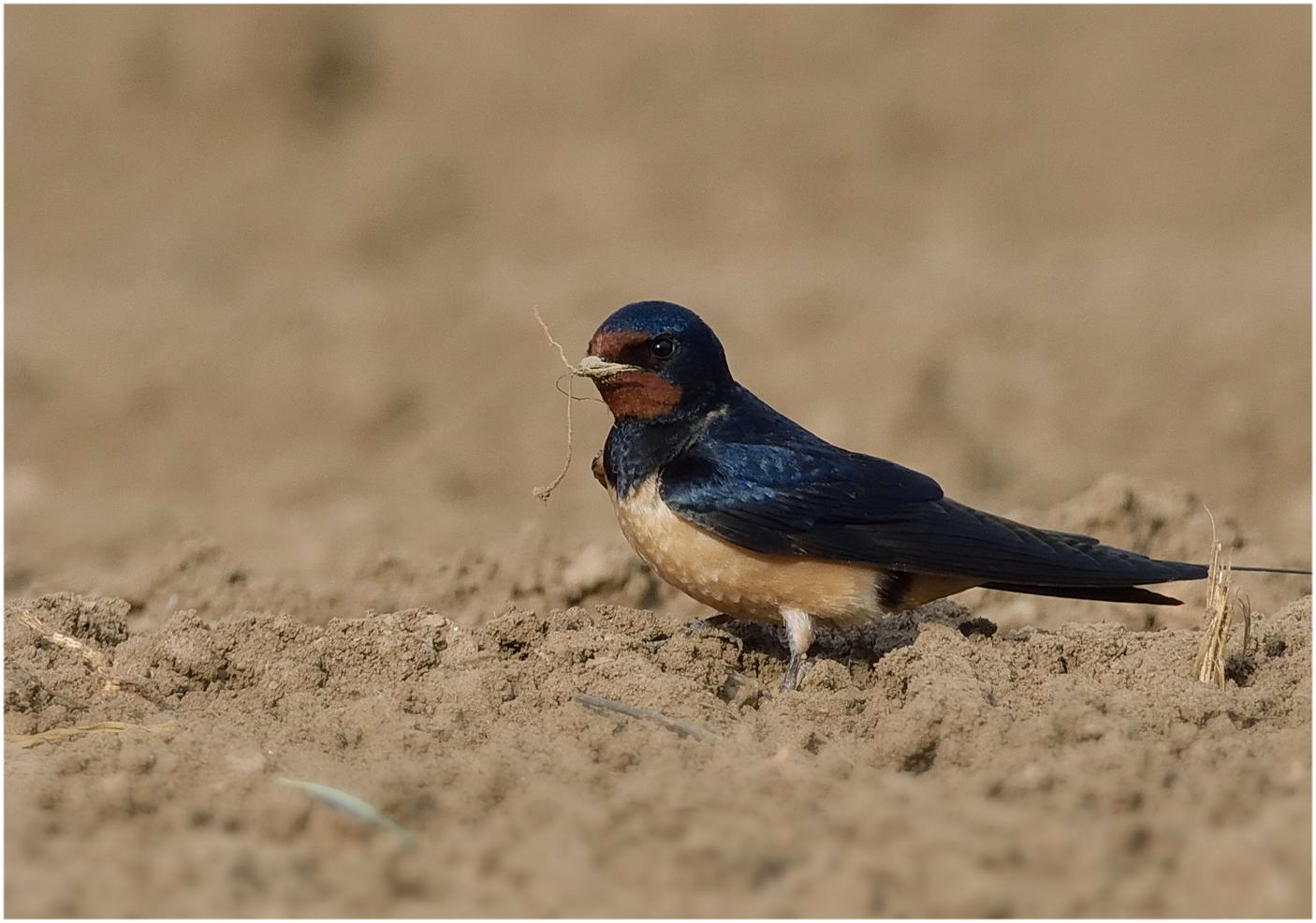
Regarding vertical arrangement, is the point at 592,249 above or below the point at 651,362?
above

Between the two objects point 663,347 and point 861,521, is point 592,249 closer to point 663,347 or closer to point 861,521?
point 663,347

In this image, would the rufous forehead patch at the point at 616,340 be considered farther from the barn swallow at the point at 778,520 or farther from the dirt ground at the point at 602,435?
the dirt ground at the point at 602,435

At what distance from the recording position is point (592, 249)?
1608cm

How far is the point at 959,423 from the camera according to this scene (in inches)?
428

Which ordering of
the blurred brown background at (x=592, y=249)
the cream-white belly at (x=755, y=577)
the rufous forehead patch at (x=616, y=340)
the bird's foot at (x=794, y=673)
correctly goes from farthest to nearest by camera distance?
the blurred brown background at (x=592, y=249), the rufous forehead patch at (x=616, y=340), the cream-white belly at (x=755, y=577), the bird's foot at (x=794, y=673)

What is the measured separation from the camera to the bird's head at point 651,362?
5.45 meters

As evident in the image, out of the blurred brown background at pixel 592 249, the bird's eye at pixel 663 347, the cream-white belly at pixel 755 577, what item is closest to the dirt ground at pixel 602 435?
the blurred brown background at pixel 592 249

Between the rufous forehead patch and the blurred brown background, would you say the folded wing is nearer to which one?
the rufous forehead patch

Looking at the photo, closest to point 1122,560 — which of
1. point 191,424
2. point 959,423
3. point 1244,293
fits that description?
point 959,423

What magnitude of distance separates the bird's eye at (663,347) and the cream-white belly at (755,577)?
517 mm

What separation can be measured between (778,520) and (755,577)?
184mm

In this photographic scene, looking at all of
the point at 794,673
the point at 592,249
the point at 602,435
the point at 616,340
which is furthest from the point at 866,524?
the point at 592,249

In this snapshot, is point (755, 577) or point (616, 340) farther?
point (616, 340)

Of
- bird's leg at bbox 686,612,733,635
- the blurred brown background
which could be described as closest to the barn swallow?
bird's leg at bbox 686,612,733,635
